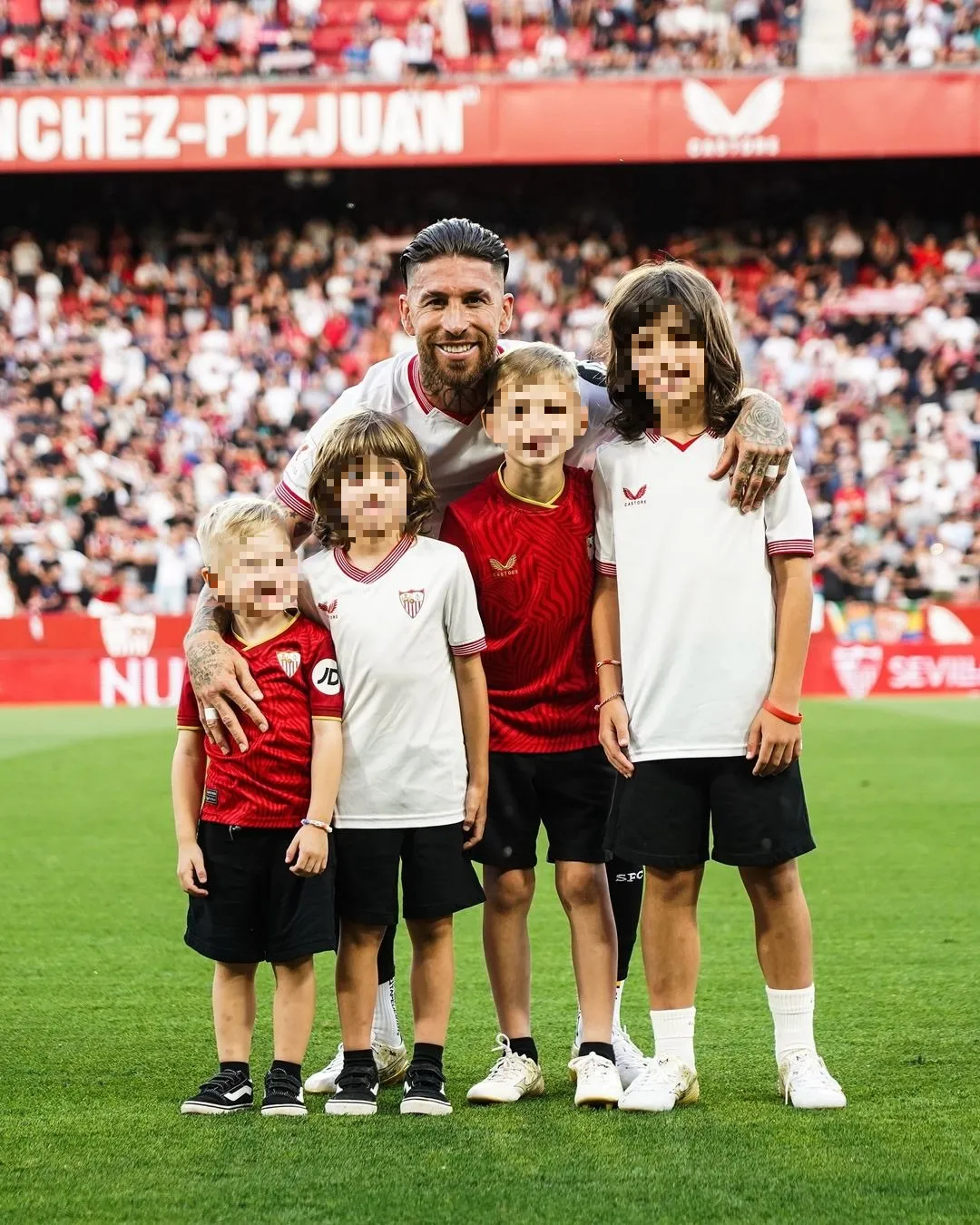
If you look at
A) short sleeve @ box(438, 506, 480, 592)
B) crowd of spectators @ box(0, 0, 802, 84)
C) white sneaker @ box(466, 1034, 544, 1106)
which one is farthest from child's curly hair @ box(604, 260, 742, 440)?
A: crowd of spectators @ box(0, 0, 802, 84)

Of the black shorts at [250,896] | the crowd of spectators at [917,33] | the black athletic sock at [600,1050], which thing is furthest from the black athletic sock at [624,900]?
the crowd of spectators at [917,33]

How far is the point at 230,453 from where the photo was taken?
2114cm

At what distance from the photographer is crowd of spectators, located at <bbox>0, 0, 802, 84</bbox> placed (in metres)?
23.7

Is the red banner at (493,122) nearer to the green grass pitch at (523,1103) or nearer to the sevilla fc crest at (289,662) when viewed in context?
the green grass pitch at (523,1103)

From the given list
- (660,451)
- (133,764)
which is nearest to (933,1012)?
(660,451)

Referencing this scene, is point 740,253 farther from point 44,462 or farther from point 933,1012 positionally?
point 933,1012

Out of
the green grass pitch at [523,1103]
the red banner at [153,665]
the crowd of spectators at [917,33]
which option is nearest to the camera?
the green grass pitch at [523,1103]

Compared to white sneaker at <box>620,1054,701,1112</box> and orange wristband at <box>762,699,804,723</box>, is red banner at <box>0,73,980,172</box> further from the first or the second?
white sneaker at <box>620,1054,701,1112</box>

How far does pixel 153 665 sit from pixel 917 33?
549 inches

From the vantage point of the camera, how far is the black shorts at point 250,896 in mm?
3926

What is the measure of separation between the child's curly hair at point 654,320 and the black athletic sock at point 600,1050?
1.45 metres

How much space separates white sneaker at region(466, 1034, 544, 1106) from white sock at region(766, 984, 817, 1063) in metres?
0.58

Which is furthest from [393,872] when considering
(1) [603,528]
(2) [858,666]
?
(2) [858,666]

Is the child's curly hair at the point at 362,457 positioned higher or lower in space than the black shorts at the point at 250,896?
higher
